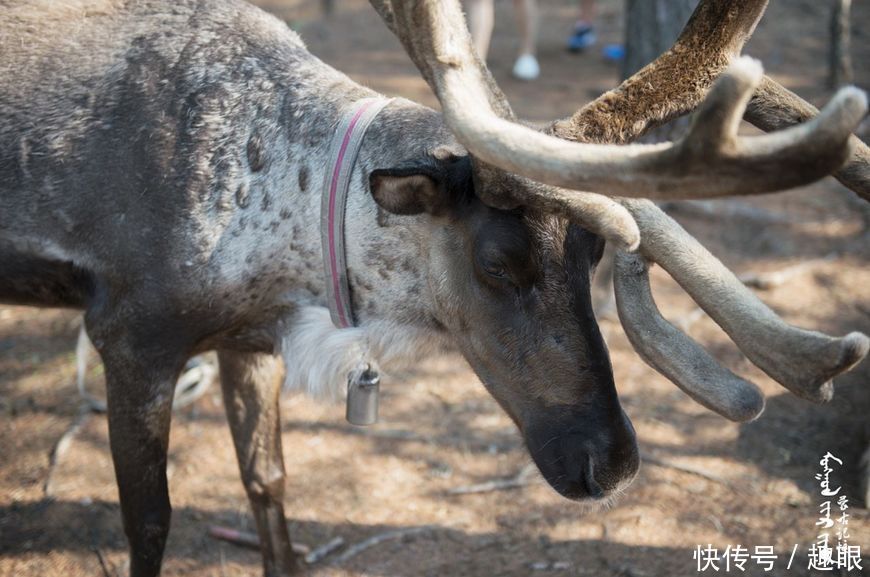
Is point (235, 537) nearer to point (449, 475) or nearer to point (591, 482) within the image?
point (449, 475)

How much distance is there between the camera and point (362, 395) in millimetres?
2668

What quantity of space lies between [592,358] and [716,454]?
1671 mm

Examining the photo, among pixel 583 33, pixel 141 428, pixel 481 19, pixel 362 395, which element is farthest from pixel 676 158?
pixel 583 33

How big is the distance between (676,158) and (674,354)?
33.9 inches

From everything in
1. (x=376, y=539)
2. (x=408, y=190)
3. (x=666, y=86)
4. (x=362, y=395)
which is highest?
(x=666, y=86)

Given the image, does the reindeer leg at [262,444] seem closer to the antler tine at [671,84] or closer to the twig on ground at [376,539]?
the twig on ground at [376,539]

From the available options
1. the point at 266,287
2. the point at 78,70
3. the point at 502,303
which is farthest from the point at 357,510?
the point at 78,70

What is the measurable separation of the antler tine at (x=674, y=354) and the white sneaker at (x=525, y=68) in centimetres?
552

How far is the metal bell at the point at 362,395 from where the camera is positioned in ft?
8.73

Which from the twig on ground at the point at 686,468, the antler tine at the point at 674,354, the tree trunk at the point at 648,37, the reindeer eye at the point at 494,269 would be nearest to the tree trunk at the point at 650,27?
the tree trunk at the point at 648,37

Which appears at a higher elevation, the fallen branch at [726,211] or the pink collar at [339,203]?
the pink collar at [339,203]

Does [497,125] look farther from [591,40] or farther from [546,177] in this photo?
[591,40]

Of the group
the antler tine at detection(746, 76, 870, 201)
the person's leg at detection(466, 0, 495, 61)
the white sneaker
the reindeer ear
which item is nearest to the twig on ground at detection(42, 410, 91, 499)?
the reindeer ear

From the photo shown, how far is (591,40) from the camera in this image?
882 cm
